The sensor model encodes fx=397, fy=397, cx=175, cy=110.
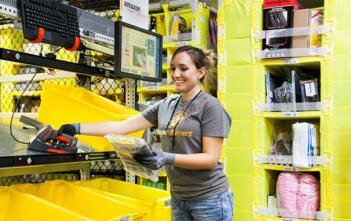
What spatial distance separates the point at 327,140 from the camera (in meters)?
3.38

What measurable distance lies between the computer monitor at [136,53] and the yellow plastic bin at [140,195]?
2.23 feet

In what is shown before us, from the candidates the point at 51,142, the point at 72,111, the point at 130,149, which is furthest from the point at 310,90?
the point at 51,142

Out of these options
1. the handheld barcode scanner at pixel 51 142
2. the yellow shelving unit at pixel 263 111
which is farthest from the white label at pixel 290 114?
the handheld barcode scanner at pixel 51 142

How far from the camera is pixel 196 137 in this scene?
2012 mm

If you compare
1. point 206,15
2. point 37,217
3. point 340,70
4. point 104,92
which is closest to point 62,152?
point 37,217

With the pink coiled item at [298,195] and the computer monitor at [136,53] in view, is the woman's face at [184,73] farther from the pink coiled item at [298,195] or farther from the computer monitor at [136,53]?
the pink coiled item at [298,195]

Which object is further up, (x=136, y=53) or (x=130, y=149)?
(x=136, y=53)

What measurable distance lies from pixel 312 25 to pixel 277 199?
1.60 m

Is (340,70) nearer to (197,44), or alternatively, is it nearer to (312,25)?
(312,25)

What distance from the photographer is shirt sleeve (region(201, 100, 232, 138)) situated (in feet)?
6.44

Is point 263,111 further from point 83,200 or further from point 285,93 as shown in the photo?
point 83,200

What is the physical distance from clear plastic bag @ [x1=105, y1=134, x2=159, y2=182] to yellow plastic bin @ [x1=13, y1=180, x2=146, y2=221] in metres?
0.22

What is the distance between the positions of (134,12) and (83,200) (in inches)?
46.2

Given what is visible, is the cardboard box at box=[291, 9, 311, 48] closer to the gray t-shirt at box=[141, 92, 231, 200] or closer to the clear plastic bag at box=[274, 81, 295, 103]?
the clear plastic bag at box=[274, 81, 295, 103]
